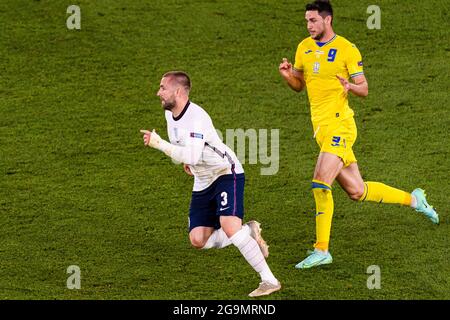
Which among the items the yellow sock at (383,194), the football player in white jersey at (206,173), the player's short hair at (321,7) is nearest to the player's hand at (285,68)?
the player's short hair at (321,7)

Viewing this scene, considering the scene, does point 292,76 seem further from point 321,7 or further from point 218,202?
point 218,202

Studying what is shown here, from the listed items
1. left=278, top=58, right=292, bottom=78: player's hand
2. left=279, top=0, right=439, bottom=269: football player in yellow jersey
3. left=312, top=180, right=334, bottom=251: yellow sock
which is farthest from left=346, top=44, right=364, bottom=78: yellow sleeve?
left=312, top=180, right=334, bottom=251: yellow sock

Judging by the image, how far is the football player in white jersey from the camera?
408 inches

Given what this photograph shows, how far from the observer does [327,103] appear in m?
11.2

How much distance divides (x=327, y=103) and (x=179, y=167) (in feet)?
9.45

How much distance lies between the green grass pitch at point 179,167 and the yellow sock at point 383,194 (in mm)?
336

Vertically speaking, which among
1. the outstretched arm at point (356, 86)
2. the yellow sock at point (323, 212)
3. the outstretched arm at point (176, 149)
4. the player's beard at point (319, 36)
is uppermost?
the player's beard at point (319, 36)

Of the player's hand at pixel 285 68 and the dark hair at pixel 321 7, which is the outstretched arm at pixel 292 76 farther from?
the dark hair at pixel 321 7

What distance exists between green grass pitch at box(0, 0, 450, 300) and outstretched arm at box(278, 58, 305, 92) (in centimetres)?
147

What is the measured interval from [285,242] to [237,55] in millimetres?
4588

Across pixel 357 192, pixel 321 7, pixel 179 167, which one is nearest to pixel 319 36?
pixel 321 7

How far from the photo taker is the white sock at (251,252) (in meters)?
10.4

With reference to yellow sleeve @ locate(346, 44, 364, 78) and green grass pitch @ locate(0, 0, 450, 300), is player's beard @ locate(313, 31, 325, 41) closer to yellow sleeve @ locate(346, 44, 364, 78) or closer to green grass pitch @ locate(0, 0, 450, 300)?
yellow sleeve @ locate(346, 44, 364, 78)

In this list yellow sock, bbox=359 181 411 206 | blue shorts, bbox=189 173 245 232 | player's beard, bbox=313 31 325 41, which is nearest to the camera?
blue shorts, bbox=189 173 245 232
